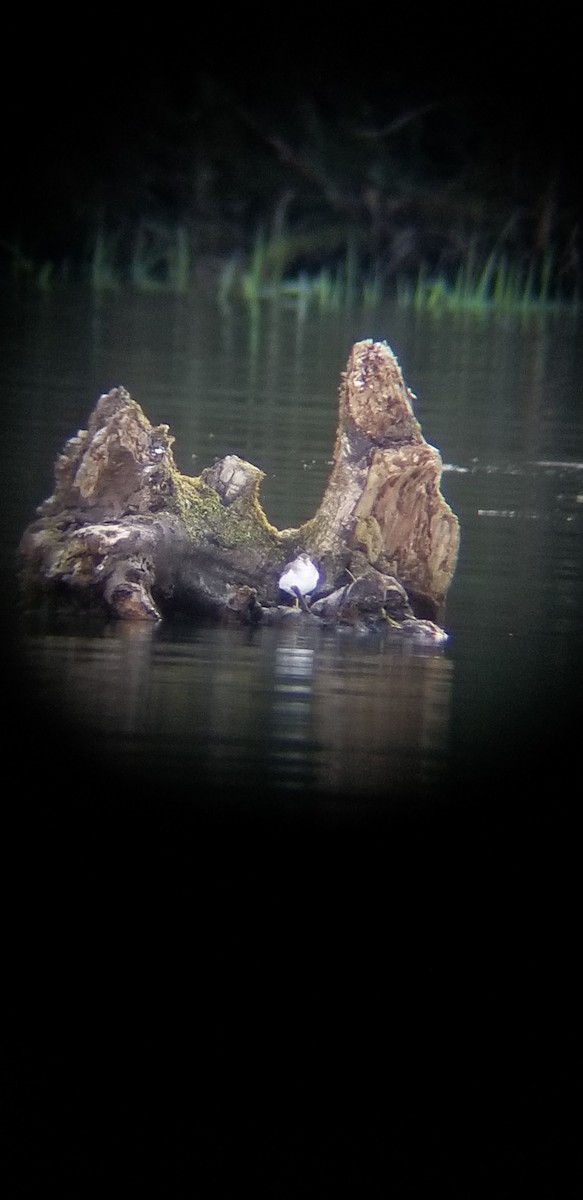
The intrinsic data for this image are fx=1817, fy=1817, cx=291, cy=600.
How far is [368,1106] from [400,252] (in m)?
4.54

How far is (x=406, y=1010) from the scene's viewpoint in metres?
1.58

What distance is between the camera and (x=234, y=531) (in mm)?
2188

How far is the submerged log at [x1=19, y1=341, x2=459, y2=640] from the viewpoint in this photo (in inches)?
84.3

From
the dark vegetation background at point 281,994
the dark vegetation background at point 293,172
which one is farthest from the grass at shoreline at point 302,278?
the dark vegetation background at point 281,994

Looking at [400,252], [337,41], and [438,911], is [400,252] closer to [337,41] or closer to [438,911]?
[337,41]

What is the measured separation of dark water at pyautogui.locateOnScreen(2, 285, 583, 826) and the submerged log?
0.16 feet

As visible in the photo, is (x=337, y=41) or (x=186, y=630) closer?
(x=186, y=630)

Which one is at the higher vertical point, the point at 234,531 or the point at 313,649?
the point at 234,531

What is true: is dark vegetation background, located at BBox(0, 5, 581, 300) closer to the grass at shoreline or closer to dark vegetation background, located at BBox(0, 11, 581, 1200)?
the grass at shoreline

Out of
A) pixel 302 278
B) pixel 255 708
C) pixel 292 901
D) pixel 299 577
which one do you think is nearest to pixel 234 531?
pixel 299 577

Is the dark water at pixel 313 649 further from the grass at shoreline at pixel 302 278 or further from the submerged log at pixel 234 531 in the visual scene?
the grass at shoreline at pixel 302 278

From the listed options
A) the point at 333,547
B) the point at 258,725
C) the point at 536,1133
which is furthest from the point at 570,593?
the point at 536,1133

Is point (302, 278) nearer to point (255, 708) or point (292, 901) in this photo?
point (255, 708)

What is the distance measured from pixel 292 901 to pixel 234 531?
65 cm
